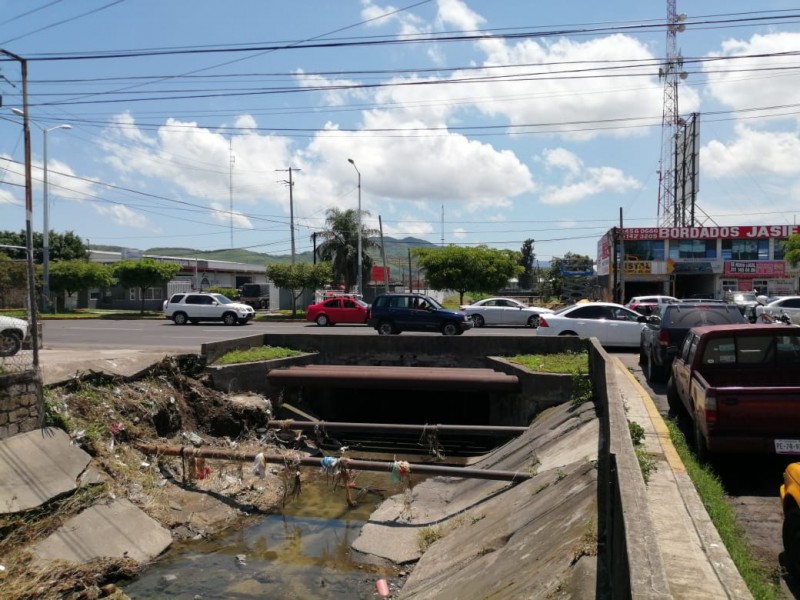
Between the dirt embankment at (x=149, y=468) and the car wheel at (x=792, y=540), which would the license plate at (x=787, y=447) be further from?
the dirt embankment at (x=149, y=468)

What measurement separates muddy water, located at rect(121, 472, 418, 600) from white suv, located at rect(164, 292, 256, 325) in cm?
2434

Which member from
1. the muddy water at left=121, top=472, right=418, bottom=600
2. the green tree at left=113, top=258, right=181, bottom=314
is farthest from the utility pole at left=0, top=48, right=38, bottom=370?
the green tree at left=113, top=258, right=181, bottom=314

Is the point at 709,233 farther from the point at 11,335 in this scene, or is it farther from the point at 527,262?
the point at 527,262

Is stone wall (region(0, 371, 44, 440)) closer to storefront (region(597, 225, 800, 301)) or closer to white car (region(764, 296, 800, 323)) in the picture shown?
white car (region(764, 296, 800, 323))

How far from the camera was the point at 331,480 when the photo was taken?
12.7 m

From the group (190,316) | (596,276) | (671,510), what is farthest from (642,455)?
(596,276)

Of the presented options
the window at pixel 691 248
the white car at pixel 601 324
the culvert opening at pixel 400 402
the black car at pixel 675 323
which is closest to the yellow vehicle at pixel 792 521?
the black car at pixel 675 323

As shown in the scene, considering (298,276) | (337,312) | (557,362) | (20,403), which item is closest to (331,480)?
(20,403)

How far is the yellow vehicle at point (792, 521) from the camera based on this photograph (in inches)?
185

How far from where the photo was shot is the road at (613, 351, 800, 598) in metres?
5.13

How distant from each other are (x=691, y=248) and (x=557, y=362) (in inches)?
1652

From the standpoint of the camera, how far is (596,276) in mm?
61656

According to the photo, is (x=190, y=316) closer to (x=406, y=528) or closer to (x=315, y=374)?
(x=315, y=374)

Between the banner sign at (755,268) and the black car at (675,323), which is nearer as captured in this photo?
the black car at (675,323)
